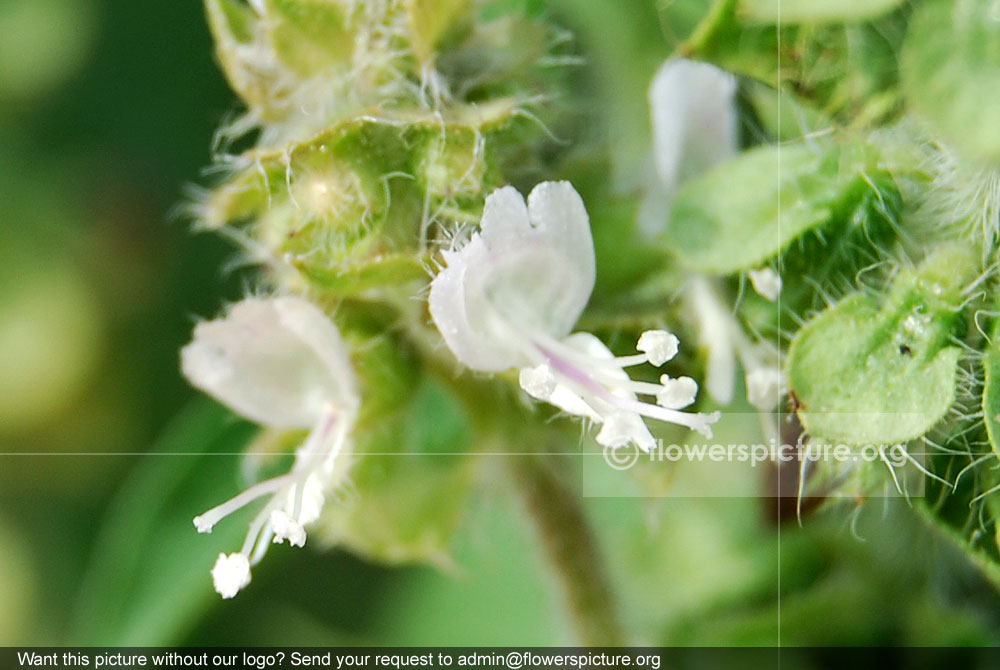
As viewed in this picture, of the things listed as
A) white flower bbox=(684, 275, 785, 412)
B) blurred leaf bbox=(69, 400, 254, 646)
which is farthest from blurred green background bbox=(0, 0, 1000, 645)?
white flower bbox=(684, 275, 785, 412)

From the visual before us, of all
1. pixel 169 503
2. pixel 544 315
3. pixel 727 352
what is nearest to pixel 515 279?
pixel 544 315

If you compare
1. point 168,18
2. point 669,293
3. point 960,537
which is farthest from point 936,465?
point 168,18

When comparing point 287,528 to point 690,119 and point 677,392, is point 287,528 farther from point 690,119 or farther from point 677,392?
point 690,119

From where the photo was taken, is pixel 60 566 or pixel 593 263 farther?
pixel 60 566

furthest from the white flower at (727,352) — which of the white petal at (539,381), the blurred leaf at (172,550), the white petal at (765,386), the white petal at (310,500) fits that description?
the blurred leaf at (172,550)

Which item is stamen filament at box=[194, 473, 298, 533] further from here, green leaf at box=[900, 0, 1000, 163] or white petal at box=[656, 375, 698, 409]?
green leaf at box=[900, 0, 1000, 163]

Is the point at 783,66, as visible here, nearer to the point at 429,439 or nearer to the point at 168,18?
the point at 429,439
